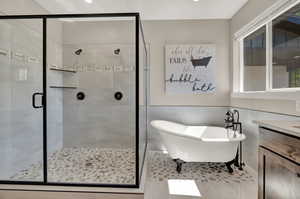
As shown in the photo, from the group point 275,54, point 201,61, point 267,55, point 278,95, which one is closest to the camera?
point 278,95

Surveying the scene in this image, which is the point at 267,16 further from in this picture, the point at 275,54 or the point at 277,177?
the point at 277,177

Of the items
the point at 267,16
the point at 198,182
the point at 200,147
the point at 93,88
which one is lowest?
the point at 198,182

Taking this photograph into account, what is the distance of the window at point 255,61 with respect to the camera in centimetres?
274

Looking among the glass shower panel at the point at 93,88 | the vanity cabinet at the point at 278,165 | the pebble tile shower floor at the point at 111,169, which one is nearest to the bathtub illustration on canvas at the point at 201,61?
the glass shower panel at the point at 93,88

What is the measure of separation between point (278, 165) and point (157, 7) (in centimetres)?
284

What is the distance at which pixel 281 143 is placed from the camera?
1207mm

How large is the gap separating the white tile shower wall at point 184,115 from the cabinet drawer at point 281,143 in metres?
2.31

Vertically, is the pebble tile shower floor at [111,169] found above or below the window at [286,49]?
below

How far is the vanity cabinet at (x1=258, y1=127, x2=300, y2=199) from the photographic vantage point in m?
1.10

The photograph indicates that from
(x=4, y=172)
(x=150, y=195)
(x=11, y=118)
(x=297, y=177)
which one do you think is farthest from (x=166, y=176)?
(x=11, y=118)

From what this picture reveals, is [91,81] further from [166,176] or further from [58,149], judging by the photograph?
[166,176]

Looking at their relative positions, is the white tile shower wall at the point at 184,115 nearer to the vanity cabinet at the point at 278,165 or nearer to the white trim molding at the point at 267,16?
the white trim molding at the point at 267,16

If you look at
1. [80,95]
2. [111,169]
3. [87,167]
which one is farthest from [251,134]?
[80,95]

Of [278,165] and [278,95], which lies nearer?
[278,165]
